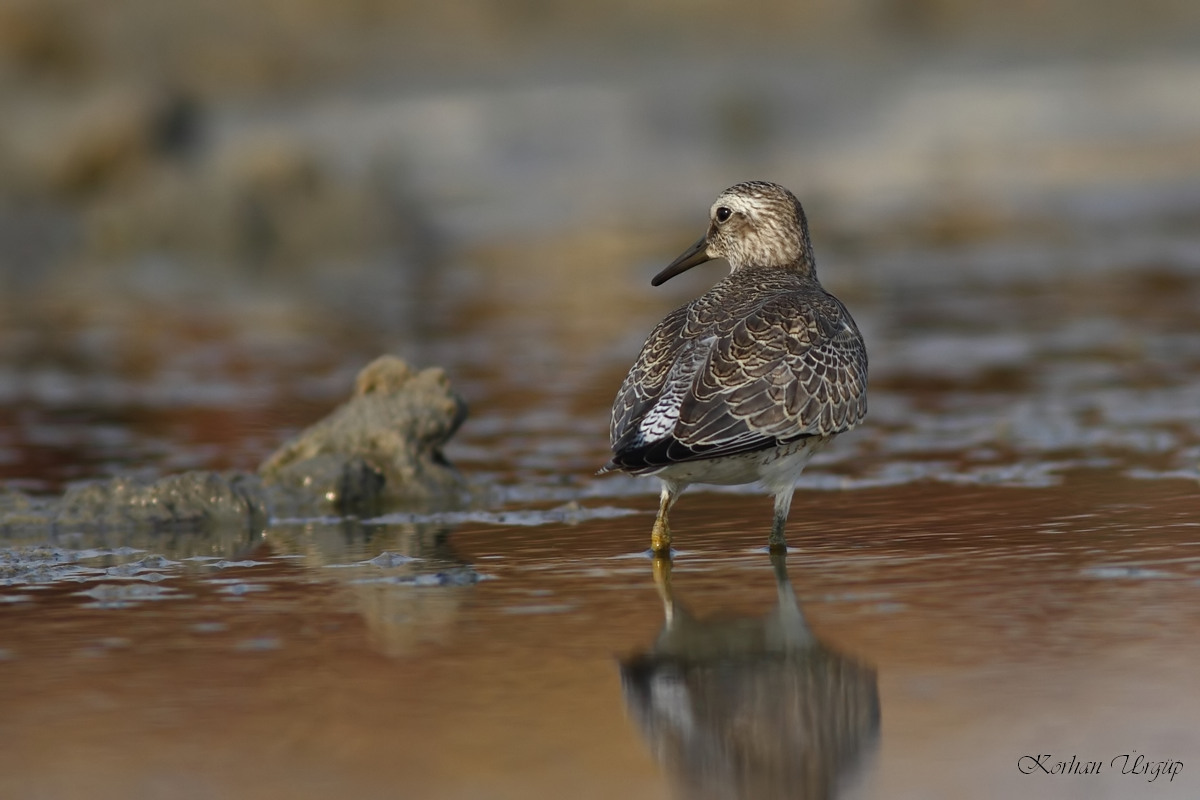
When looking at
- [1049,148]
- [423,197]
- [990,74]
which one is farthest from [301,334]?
[990,74]

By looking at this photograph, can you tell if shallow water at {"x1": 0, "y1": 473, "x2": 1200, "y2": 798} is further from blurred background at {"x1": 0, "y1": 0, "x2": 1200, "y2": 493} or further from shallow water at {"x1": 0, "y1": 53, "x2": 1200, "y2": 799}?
blurred background at {"x1": 0, "y1": 0, "x2": 1200, "y2": 493}

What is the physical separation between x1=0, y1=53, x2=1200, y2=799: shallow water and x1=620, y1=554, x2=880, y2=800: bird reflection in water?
0.05ft

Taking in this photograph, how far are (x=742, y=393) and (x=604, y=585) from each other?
94 cm

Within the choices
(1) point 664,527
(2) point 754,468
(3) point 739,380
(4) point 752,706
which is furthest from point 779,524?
(4) point 752,706

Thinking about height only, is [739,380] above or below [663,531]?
above

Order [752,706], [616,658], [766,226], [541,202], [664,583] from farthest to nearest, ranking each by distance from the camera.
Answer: [541,202], [766,226], [664,583], [616,658], [752,706]

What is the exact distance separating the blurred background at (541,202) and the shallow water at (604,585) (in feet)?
0.34

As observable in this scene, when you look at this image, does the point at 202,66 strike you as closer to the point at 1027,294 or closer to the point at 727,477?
the point at 1027,294

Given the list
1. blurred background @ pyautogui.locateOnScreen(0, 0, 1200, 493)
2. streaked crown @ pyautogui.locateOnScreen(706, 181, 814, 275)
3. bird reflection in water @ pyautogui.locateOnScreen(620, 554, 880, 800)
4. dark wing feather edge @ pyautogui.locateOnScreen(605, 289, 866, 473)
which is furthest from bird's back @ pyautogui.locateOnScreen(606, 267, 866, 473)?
blurred background @ pyautogui.locateOnScreen(0, 0, 1200, 493)

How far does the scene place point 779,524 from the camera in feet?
24.1

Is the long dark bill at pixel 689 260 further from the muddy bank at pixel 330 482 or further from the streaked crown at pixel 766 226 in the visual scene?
the muddy bank at pixel 330 482

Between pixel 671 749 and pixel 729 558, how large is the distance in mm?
2413

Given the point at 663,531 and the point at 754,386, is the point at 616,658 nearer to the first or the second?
the point at 663,531

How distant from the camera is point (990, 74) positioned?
33.6 metres
